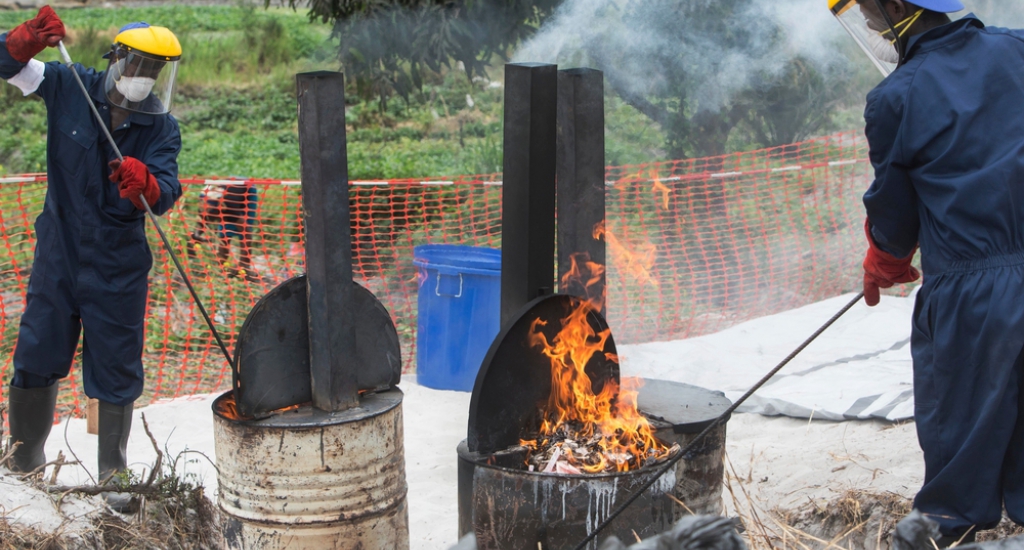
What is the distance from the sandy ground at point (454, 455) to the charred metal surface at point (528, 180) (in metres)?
1.26

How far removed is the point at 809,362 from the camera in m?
6.55

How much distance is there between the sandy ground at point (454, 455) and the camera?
13.9 ft

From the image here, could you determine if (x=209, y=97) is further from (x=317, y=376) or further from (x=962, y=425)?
(x=962, y=425)

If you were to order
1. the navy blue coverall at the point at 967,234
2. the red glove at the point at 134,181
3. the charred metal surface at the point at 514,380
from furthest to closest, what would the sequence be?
the red glove at the point at 134,181
the charred metal surface at the point at 514,380
the navy blue coverall at the point at 967,234

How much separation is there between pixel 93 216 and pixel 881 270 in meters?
3.28

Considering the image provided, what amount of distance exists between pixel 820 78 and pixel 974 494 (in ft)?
25.2

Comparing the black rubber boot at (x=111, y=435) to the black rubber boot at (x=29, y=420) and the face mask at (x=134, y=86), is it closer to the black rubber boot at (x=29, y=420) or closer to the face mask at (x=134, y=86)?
the black rubber boot at (x=29, y=420)

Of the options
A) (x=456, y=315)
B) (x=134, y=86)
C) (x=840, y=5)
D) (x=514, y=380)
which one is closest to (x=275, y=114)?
(x=456, y=315)

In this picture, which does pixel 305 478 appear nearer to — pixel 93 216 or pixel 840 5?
pixel 93 216

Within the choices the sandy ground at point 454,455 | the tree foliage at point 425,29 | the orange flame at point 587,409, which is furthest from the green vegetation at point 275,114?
the orange flame at point 587,409

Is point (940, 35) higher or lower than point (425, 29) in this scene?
lower

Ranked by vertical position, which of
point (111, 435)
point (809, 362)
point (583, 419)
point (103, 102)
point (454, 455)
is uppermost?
point (103, 102)

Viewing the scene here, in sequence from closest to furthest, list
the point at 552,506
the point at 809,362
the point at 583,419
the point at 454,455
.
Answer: the point at 552,506 → the point at 583,419 → the point at 454,455 → the point at 809,362

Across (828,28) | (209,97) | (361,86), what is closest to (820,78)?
(828,28)
